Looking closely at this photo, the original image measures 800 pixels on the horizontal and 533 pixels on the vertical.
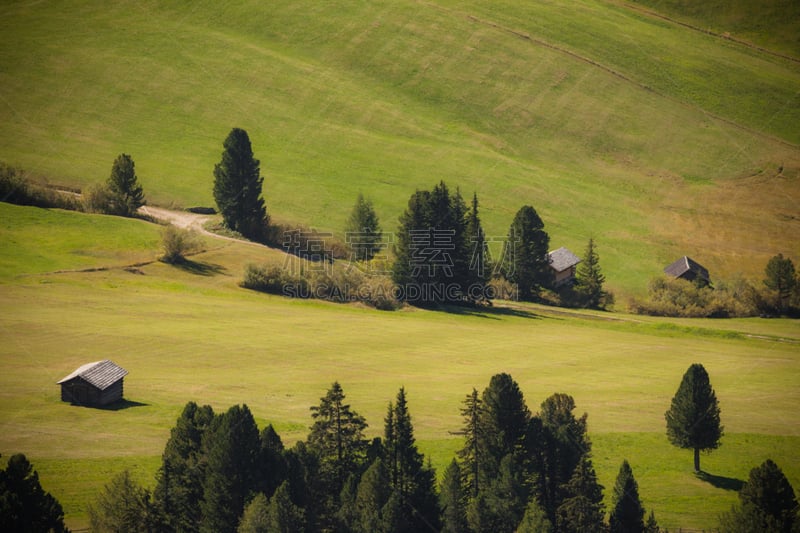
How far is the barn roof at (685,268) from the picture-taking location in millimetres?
120062

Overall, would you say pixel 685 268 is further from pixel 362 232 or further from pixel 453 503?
pixel 453 503

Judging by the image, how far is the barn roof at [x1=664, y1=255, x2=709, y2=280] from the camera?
394 ft

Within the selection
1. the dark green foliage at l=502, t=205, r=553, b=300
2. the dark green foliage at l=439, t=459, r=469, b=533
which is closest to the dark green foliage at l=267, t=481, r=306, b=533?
the dark green foliage at l=439, t=459, r=469, b=533

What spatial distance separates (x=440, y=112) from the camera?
157000 millimetres

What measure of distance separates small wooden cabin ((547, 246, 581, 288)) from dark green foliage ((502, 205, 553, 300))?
34.7 inches

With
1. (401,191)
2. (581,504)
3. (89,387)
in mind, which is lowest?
(581,504)

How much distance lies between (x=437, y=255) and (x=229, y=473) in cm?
6369

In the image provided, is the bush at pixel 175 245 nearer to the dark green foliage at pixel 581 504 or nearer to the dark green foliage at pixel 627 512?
the dark green foliage at pixel 581 504

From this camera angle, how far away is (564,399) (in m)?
59.6

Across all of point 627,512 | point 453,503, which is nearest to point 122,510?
point 453,503

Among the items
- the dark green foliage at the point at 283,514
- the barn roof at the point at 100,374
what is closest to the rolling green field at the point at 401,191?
the barn roof at the point at 100,374

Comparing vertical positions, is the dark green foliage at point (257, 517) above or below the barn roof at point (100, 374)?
below

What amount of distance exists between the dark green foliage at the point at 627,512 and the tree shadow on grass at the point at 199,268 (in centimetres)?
6144

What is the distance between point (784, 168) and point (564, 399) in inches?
4041
